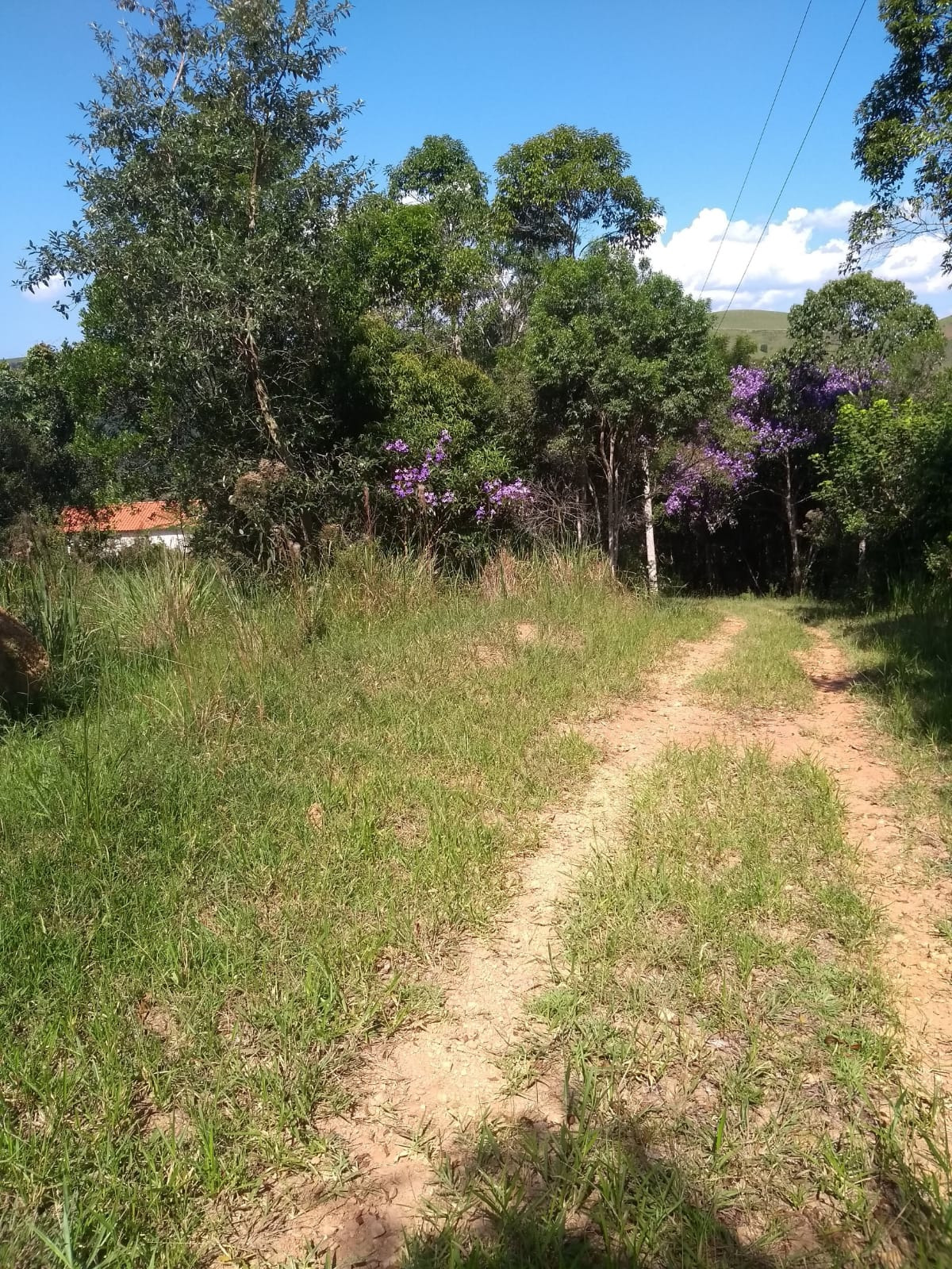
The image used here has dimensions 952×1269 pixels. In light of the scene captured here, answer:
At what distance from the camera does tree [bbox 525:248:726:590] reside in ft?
33.9

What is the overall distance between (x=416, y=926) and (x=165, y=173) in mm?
8390

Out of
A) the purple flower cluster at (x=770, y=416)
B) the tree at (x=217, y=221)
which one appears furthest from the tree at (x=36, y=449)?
the purple flower cluster at (x=770, y=416)

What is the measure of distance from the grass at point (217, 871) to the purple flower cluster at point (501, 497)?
4607 mm

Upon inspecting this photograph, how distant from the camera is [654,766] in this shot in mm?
4586

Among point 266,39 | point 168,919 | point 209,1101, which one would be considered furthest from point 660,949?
point 266,39

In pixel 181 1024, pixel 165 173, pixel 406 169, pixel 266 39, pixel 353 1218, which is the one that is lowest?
pixel 353 1218

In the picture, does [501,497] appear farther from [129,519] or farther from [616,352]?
[129,519]

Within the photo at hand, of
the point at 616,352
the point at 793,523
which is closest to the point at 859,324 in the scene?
the point at 793,523

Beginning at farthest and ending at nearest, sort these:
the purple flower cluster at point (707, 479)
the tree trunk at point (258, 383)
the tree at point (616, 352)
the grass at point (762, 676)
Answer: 1. the purple flower cluster at point (707, 479)
2. the tree at point (616, 352)
3. the tree trunk at point (258, 383)
4. the grass at point (762, 676)

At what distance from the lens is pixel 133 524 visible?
621 inches

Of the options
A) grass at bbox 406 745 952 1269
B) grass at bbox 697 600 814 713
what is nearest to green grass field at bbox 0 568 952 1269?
grass at bbox 406 745 952 1269

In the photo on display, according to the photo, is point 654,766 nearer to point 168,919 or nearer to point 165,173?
point 168,919

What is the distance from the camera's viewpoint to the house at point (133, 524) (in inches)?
350

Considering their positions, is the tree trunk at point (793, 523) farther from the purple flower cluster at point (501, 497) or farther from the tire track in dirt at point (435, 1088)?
the tire track in dirt at point (435, 1088)
